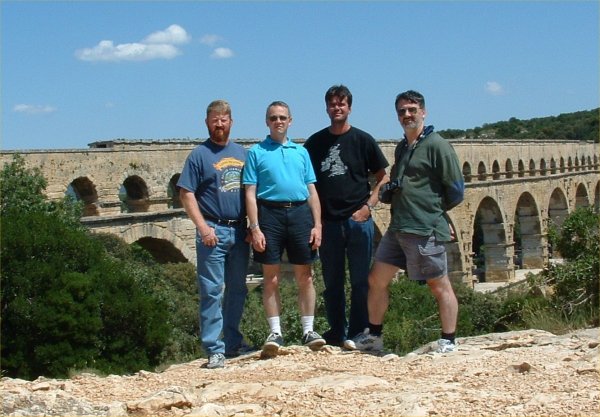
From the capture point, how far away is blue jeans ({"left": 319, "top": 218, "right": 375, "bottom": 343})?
19.2 ft

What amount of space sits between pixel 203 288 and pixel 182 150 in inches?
724

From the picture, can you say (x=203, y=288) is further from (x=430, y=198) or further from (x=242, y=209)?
(x=430, y=198)

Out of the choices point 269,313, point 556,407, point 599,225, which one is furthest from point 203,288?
point 599,225

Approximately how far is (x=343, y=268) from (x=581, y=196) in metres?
39.0

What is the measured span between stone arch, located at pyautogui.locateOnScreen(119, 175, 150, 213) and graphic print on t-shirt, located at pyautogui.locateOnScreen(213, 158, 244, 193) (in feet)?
57.6

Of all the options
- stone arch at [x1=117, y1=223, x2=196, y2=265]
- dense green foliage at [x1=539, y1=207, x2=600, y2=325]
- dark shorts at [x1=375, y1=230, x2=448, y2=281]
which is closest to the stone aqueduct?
stone arch at [x1=117, y1=223, x2=196, y2=265]

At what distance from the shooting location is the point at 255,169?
18.2 feet

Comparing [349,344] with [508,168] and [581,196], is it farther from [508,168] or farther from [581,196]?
[581,196]

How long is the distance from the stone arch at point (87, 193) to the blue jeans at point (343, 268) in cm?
1661

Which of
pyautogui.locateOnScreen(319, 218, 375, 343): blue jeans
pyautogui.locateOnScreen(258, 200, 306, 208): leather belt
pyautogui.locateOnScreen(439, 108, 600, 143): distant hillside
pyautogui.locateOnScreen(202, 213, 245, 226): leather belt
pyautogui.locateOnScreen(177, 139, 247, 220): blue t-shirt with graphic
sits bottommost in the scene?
pyautogui.locateOnScreen(319, 218, 375, 343): blue jeans

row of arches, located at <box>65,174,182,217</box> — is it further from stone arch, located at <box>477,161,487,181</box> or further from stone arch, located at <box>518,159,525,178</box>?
stone arch, located at <box>518,159,525,178</box>

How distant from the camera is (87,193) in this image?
72.0 ft

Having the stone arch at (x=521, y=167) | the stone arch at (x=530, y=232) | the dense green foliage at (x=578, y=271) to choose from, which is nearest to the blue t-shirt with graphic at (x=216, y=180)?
the dense green foliage at (x=578, y=271)

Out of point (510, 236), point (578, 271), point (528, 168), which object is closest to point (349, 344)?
point (578, 271)
